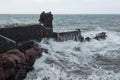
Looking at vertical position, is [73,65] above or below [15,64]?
below

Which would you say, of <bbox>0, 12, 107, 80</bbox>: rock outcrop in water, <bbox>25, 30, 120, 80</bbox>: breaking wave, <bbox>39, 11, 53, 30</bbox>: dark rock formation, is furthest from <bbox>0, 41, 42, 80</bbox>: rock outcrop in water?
<bbox>39, 11, 53, 30</bbox>: dark rock formation

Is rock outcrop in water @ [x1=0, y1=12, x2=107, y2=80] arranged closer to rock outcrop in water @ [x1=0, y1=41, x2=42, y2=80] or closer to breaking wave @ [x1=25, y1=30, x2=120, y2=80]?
rock outcrop in water @ [x1=0, y1=41, x2=42, y2=80]

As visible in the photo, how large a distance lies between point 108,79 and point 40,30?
34.3 feet

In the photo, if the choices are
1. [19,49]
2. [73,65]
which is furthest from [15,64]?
[73,65]

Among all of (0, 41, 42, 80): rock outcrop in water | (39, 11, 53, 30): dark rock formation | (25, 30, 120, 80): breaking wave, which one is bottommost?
(25, 30, 120, 80): breaking wave

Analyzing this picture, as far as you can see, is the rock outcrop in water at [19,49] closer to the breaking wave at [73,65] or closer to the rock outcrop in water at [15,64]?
the rock outcrop in water at [15,64]

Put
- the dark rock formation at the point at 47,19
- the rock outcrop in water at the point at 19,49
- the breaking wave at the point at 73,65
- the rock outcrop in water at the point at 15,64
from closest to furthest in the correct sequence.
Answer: the rock outcrop in water at the point at 15,64
the rock outcrop in water at the point at 19,49
the breaking wave at the point at 73,65
the dark rock formation at the point at 47,19

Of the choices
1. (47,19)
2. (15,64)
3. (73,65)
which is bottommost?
(73,65)

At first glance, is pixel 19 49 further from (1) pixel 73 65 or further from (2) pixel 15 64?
(1) pixel 73 65

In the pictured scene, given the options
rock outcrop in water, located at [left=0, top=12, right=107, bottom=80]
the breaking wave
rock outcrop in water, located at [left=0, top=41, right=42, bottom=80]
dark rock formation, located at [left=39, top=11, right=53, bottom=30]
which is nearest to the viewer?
rock outcrop in water, located at [left=0, top=41, right=42, bottom=80]

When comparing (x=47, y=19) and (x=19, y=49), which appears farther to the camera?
(x=47, y=19)

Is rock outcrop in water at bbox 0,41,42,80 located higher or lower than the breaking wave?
higher

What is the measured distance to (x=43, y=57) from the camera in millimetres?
19750

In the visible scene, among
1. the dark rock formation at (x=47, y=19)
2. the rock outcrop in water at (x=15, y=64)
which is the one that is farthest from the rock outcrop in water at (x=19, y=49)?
the dark rock formation at (x=47, y=19)
